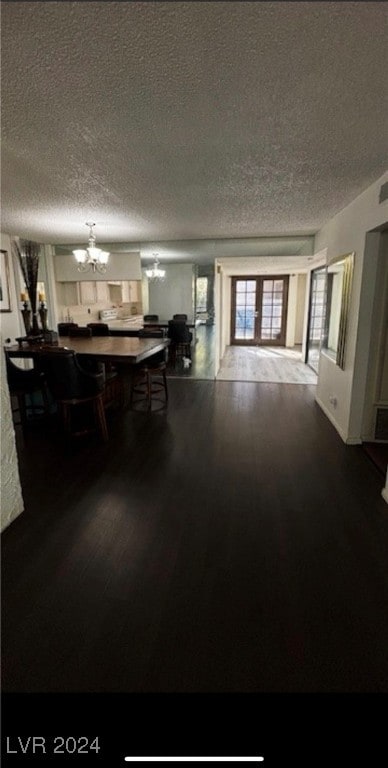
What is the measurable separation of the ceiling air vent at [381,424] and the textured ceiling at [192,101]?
2.12 metres

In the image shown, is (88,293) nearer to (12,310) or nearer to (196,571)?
(12,310)

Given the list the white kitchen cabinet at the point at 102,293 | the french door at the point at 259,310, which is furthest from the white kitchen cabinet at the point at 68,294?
the french door at the point at 259,310

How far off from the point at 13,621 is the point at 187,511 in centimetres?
113

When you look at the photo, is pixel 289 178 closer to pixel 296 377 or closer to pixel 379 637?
pixel 379 637

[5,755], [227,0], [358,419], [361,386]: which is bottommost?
A: [5,755]

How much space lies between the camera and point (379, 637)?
1486 mm

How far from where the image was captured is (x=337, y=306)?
164 inches

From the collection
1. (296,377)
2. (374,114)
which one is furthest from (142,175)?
(296,377)

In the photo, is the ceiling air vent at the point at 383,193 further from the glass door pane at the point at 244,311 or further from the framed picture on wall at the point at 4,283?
the glass door pane at the point at 244,311

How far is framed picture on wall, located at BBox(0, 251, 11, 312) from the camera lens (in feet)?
17.7

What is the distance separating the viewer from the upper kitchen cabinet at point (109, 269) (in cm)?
632

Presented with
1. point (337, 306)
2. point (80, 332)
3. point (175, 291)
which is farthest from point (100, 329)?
point (337, 306)

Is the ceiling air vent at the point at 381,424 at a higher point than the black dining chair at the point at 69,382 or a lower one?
lower

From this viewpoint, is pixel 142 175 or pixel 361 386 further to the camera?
pixel 361 386
